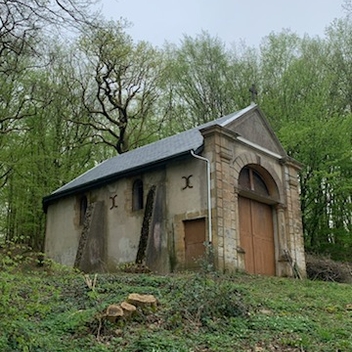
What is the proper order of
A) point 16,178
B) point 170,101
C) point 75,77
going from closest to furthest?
1. point 16,178
2. point 75,77
3. point 170,101

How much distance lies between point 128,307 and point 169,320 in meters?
0.70

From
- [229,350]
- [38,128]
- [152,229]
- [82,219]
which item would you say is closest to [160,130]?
[38,128]

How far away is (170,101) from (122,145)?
4.32 metres

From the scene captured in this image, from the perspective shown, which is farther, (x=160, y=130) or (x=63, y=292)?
(x=160, y=130)

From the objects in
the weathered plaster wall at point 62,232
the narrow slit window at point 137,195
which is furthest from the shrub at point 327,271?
the weathered plaster wall at point 62,232

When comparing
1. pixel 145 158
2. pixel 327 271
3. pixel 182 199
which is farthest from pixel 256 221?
pixel 145 158

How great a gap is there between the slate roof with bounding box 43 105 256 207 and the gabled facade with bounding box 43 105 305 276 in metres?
0.06

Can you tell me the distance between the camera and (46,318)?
8.05 m

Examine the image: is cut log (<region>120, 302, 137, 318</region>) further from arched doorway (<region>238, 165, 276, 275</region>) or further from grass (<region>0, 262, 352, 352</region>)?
arched doorway (<region>238, 165, 276, 275</region>)

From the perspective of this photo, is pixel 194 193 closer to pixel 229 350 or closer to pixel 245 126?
pixel 245 126

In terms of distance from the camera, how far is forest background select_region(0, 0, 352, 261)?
2434cm

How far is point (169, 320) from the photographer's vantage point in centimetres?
781

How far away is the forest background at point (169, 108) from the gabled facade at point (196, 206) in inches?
174

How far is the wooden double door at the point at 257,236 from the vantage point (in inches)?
703
